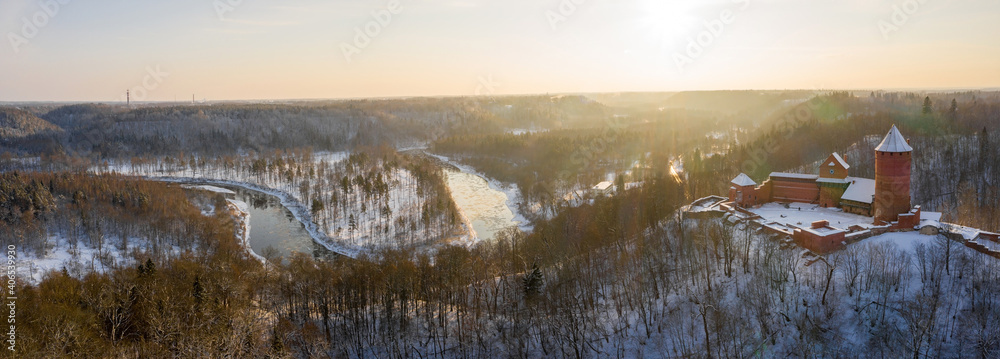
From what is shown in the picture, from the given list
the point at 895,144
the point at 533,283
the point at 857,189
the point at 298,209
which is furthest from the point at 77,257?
the point at 895,144

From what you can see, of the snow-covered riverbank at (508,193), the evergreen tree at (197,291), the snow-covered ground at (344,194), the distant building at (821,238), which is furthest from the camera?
the snow-covered riverbank at (508,193)

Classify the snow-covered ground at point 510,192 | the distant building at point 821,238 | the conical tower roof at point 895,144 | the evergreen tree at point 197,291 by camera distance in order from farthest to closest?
the snow-covered ground at point 510,192, the conical tower roof at point 895,144, the distant building at point 821,238, the evergreen tree at point 197,291

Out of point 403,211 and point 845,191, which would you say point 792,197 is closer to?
point 845,191

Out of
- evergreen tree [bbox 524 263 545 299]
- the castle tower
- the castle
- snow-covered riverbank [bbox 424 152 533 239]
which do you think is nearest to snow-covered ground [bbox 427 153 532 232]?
snow-covered riverbank [bbox 424 152 533 239]

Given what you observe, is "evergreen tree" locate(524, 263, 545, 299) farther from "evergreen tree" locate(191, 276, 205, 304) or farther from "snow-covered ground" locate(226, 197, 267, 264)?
"snow-covered ground" locate(226, 197, 267, 264)

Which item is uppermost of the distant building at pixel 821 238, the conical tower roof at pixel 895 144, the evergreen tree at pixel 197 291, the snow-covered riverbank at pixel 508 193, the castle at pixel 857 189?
the conical tower roof at pixel 895 144

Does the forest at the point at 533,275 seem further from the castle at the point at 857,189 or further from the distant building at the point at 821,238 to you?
the castle at the point at 857,189

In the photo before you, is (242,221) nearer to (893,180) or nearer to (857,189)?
(857,189)

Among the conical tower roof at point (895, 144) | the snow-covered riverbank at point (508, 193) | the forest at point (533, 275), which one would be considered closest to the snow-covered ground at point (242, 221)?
the forest at point (533, 275)
